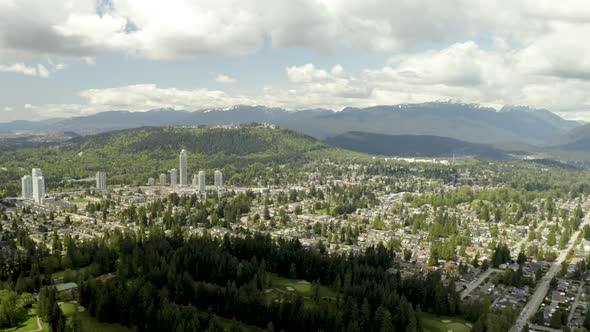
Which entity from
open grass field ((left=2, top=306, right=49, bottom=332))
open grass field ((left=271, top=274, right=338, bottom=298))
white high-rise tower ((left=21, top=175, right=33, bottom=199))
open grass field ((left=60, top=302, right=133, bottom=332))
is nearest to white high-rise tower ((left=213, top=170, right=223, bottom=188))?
white high-rise tower ((left=21, top=175, right=33, bottom=199))

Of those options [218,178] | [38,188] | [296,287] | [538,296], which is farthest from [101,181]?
[538,296]

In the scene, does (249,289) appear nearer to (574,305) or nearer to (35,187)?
(574,305)

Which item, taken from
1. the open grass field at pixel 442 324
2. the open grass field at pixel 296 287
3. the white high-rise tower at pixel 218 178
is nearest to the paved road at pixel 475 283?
the open grass field at pixel 442 324

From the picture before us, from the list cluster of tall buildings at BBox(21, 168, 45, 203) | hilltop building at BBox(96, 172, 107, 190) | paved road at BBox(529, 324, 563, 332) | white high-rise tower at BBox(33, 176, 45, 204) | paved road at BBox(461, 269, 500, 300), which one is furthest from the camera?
hilltop building at BBox(96, 172, 107, 190)

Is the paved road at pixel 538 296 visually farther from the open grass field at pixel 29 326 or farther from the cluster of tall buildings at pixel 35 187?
the cluster of tall buildings at pixel 35 187

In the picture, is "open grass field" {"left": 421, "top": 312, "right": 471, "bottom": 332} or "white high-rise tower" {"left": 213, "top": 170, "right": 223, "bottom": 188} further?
"white high-rise tower" {"left": 213, "top": 170, "right": 223, "bottom": 188}

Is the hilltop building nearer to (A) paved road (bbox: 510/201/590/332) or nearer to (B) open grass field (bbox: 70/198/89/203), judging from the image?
(B) open grass field (bbox: 70/198/89/203)
